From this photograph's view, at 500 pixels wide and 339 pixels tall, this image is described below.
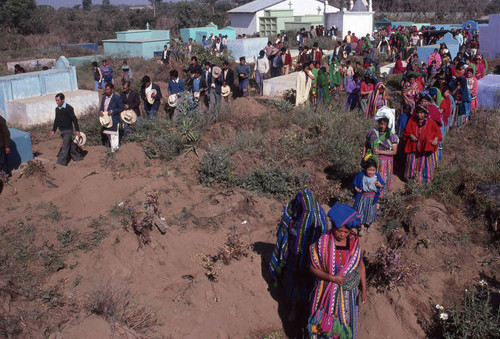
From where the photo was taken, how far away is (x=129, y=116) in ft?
30.9

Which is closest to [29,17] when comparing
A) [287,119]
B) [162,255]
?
[287,119]

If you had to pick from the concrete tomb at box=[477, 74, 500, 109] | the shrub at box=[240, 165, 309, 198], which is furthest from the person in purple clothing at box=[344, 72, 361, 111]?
the shrub at box=[240, 165, 309, 198]

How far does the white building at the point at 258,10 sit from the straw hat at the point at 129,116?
2881cm

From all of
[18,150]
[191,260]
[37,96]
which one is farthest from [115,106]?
[37,96]

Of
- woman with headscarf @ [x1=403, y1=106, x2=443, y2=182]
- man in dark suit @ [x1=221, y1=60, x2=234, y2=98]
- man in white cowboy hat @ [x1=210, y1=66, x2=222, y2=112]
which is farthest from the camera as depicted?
man in dark suit @ [x1=221, y1=60, x2=234, y2=98]

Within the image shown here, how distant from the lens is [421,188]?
293 inches

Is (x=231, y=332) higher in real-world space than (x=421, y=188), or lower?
lower

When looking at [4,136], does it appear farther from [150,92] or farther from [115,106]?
[150,92]

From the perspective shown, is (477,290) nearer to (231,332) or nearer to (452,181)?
(452,181)

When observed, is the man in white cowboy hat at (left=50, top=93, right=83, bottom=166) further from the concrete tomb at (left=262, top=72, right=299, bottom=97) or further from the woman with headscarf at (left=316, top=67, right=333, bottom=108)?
the concrete tomb at (left=262, top=72, right=299, bottom=97)

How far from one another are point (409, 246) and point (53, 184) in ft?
19.0

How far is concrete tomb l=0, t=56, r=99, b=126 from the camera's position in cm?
1186

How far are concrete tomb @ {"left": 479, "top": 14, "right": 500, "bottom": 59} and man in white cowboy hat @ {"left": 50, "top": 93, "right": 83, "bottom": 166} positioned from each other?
65.0 feet

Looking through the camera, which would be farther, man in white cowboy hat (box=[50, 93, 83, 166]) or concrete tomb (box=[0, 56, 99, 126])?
concrete tomb (box=[0, 56, 99, 126])
